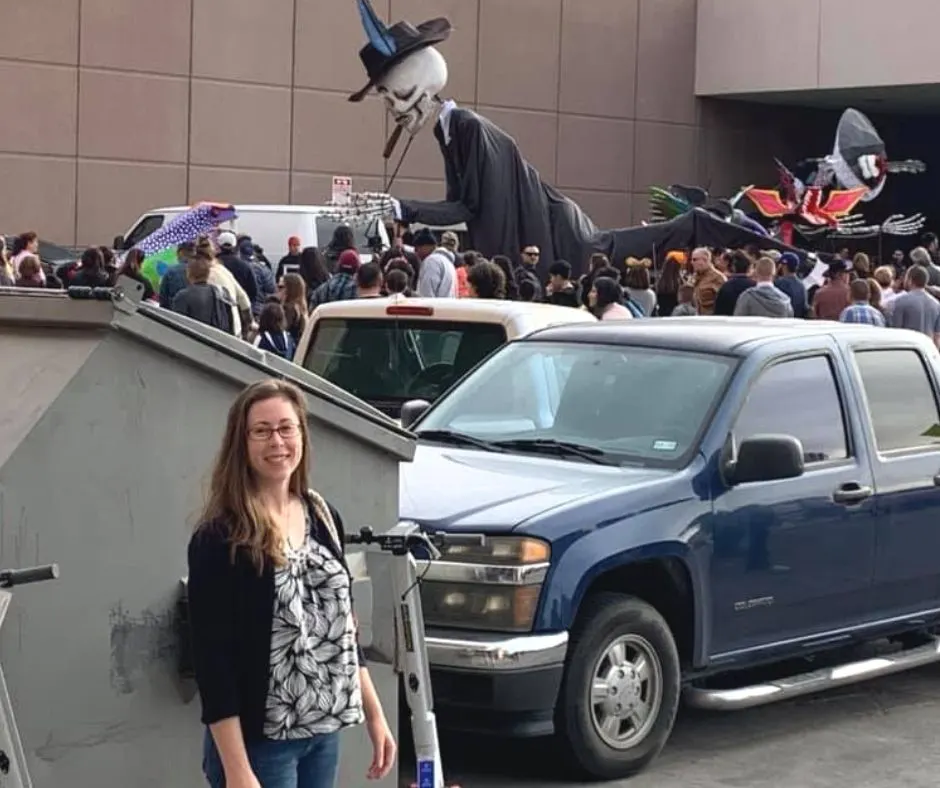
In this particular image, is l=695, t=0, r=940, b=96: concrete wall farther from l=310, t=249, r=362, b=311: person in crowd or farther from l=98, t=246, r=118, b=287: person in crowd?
l=310, t=249, r=362, b=311: person in crowd

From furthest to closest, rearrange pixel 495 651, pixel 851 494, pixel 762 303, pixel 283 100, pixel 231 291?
pixel 283 100 → pixel 762 303 → pixel 231 291 → pixel 851 494 → pixel 495 651

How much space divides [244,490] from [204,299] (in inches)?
348

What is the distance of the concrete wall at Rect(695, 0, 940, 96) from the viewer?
36.0 m

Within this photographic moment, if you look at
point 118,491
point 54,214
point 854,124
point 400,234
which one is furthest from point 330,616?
point 854,124

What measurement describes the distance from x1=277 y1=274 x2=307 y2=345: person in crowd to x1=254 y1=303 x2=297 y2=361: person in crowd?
0.69 metres

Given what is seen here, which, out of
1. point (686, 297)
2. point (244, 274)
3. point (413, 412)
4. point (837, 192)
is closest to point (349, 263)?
point (244, 274)

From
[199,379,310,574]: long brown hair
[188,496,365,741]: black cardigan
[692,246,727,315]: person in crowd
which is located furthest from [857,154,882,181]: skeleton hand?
[188,496,365,741]: black cardigan

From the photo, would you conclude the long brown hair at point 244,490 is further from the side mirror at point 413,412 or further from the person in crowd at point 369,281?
the person in crowd at point 369,281

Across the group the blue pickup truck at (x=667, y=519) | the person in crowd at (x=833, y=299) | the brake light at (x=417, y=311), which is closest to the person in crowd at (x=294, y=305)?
the brake light at (x=417, y=311)

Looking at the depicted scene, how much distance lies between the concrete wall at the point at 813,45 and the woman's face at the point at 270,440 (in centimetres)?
3376

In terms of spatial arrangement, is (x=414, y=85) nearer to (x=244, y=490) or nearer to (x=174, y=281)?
(x=174, y=281)

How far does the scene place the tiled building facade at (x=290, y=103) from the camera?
96.0 ft

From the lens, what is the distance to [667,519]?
22.8 feet

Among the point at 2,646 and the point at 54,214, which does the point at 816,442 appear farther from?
the point at 54,214
